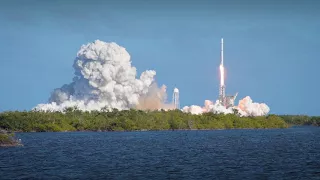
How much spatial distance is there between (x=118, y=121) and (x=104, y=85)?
13666 mm

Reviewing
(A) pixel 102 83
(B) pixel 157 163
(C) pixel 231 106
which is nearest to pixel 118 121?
(A) pixel 102 83

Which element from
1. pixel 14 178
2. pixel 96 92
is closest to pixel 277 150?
pixel 14 178

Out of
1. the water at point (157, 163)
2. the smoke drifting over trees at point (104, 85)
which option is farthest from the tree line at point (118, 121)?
the water at point (157, 163)

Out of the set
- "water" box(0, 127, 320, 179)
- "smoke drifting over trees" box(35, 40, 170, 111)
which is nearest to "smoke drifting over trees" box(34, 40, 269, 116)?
"smoke drifting over trees" box(35, 40, 170, 111)

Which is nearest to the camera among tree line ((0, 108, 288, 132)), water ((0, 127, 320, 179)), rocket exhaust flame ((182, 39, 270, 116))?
water ((0, 127, 320, 179))

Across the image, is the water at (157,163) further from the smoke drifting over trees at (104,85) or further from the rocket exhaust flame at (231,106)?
the rocket exhaust flame at (231,106)

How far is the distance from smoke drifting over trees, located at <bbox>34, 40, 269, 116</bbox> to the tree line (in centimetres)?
671

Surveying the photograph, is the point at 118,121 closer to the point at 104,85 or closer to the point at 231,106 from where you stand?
the point at 104,85

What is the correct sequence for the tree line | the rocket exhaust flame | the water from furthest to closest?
1. the rocket exhaust flame
2. the tree line
3. the water

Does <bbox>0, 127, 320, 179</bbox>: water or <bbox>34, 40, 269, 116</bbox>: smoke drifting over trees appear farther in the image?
<bbox>34, 40, 269, 116</bbox>: smoke drifting over trees

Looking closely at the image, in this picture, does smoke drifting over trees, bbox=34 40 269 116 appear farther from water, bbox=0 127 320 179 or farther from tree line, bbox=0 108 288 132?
water, bbox=0 127 320 179

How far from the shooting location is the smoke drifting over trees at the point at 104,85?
141 metres

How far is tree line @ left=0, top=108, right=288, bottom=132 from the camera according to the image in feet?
402

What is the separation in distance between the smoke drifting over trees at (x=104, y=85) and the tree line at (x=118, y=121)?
6.71 meters
